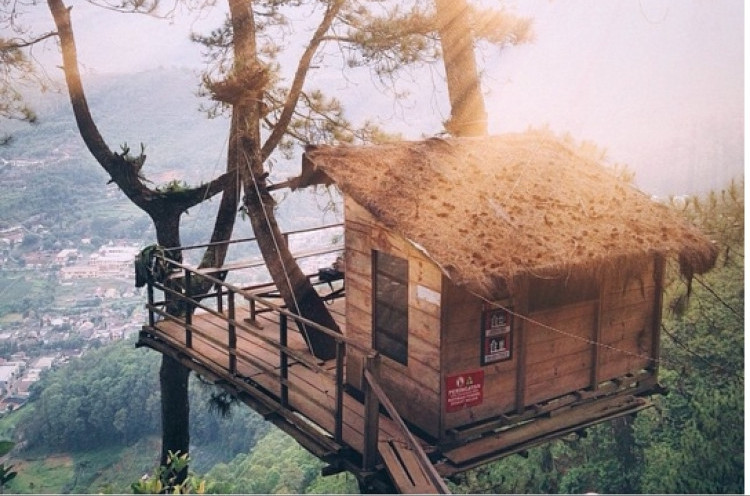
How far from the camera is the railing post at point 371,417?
491cm

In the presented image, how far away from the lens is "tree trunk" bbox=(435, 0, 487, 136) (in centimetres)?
1022

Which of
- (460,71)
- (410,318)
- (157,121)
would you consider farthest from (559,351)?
(157,121)

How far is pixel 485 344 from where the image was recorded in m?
5.77

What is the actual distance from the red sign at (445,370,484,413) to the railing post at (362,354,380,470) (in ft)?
2.51

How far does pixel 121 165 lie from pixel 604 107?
10.2 metres

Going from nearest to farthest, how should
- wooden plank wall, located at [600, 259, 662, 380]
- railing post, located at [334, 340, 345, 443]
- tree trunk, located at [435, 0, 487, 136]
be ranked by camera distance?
railing post, located at [334, 340, 345, 443], wooden plank wall, located at [600, 259, 662, 380], tree trunk, located at [435, 0, 487, 136]

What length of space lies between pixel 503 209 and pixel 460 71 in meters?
4.92

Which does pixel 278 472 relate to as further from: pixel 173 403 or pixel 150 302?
pixel 150 302

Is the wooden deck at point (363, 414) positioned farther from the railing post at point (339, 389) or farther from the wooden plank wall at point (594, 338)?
the wooden plank wall at point (594, 338)

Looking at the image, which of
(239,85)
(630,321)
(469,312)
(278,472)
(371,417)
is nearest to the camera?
(371,417)

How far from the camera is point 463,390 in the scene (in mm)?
5672

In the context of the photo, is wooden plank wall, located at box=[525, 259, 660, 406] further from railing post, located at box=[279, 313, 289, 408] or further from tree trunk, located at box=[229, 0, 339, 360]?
tree trunk, located at box=[229, 0, 339, 360]

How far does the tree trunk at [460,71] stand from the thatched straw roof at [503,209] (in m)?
2.53

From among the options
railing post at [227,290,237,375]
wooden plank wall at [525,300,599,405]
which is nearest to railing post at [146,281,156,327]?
railing post at [227,290,237,375]
